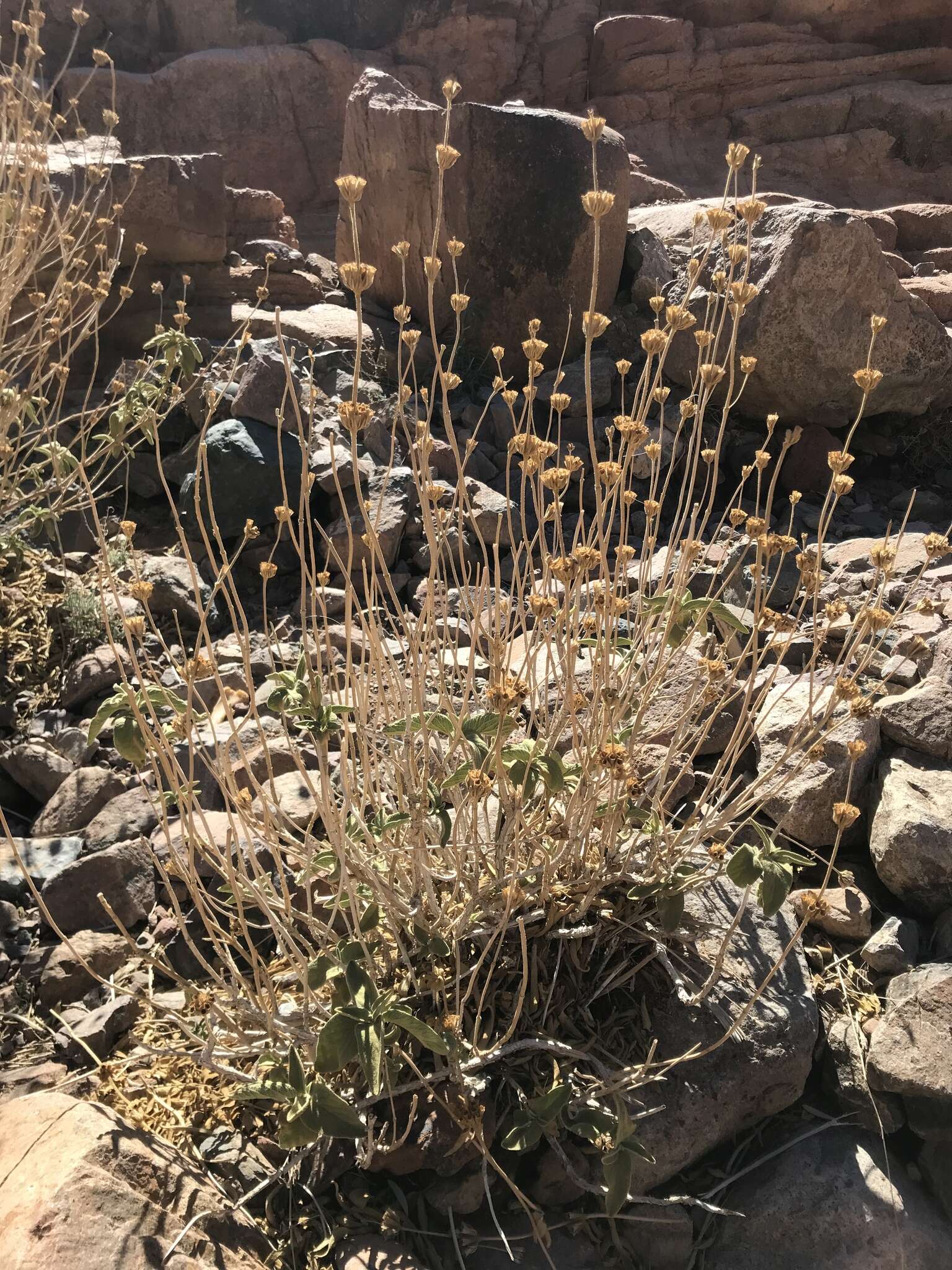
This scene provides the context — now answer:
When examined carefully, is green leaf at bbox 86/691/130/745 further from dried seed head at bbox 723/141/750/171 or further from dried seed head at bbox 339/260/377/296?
dried seed head at bbox 723/141/750/171

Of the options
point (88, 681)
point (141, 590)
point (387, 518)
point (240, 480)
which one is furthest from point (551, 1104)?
point (240, 480)

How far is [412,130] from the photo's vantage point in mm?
5758

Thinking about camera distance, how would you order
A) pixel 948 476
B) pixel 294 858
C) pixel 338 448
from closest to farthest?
pixel 294 858 < pixel 338 448 < pixel 948 476

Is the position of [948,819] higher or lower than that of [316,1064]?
lower

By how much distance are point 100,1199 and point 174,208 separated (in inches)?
205

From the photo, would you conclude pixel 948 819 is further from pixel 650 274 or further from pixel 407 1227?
pixel 650 274

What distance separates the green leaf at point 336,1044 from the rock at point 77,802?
143 centimetres

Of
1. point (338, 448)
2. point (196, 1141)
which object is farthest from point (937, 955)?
point (338, 448)

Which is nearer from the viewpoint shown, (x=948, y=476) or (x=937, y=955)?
(x=937, y=955)

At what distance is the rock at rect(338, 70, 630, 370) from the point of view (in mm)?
5445

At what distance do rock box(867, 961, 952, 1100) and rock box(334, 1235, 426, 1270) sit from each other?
980mm

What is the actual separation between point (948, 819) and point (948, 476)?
2979 millimetres

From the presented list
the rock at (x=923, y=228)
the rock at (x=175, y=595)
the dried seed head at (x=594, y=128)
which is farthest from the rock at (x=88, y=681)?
the rock at (x=923, y=228)

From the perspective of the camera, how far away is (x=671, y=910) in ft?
6.44
